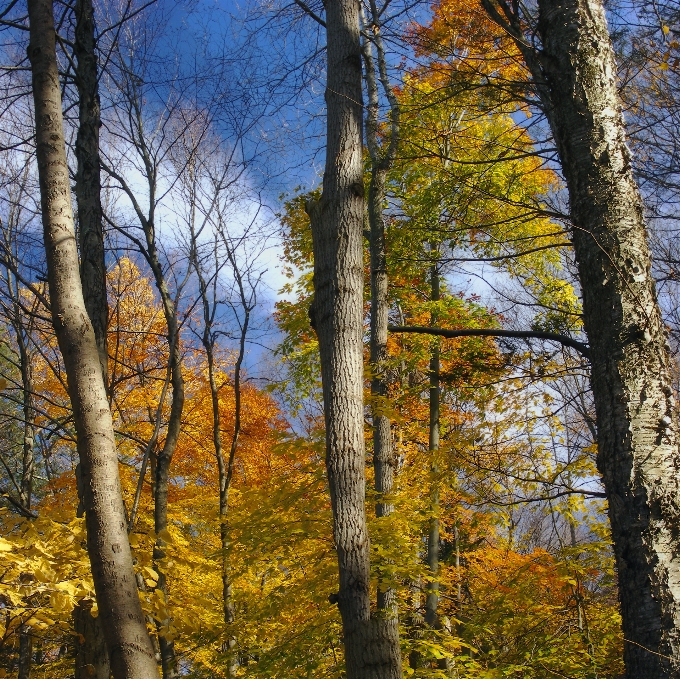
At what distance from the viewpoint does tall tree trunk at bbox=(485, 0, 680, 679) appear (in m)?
2.54

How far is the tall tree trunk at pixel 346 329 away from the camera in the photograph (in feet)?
10.9

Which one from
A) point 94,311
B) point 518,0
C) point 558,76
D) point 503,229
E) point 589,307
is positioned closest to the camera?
point 589,307

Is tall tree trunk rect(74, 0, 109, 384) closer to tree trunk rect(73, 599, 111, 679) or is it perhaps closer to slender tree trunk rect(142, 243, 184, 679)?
tree trunk rect(73, 599, 111, 679)

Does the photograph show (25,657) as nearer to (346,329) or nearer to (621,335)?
(346,329)

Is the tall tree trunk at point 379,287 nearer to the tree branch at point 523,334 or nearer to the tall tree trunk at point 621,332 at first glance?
→ the tree branch at point 523,334

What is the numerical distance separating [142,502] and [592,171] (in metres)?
11.4

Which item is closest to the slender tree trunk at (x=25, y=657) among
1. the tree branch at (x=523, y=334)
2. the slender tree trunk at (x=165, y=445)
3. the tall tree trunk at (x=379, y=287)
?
the slender tree trunk at (x=165, y=445)

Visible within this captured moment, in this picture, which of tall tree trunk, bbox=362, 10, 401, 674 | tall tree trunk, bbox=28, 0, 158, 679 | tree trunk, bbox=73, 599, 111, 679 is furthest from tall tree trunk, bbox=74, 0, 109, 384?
tall tree trunk, bbox=362, 10, 401, 674

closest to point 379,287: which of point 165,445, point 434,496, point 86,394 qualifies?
point 434,496

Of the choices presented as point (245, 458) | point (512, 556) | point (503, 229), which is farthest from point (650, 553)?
point (245, 458)

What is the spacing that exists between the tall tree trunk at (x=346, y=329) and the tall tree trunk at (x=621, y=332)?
4.22ft

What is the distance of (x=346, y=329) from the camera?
378 centimetres

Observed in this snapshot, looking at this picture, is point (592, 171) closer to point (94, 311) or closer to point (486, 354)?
point (486, 354)

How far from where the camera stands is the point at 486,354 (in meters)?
4.74
